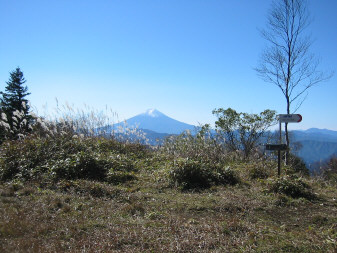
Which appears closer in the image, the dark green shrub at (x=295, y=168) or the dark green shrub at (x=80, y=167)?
the dark green shrub at (x=80, y=167)

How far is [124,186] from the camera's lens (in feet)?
17.5

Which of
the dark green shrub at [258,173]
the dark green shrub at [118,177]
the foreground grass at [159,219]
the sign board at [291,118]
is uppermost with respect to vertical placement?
the sign board at [291,118]

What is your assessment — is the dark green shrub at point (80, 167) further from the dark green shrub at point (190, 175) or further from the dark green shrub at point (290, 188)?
the dark green shrub at point (290, 188)

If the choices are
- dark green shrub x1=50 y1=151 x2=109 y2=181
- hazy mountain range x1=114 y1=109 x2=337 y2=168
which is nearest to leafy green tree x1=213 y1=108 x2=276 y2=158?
hazy mountain range x1=114 y1=109 x2=337 y2=168

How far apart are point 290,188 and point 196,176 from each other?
5.82 ft

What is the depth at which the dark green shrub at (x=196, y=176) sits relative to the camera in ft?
17.5

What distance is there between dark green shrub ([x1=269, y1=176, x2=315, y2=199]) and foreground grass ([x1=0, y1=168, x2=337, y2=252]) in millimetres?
161

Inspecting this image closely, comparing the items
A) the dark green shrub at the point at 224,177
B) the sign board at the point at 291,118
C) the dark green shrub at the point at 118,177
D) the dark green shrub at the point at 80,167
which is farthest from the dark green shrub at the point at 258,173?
the dark green shrub at the point at 80,167

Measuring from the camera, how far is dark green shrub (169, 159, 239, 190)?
534cm

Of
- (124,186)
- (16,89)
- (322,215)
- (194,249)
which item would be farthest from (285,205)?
(16,89)

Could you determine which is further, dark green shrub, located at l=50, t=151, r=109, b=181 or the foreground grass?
dark green shrub, located at l=50, t=151, r=109, b=181

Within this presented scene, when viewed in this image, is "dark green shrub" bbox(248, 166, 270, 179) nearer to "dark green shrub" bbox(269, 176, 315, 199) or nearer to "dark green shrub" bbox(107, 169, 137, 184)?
"dark green shrub" bbox(269, 176, 315, 199)

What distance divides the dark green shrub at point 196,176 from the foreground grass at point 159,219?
1.00 feet

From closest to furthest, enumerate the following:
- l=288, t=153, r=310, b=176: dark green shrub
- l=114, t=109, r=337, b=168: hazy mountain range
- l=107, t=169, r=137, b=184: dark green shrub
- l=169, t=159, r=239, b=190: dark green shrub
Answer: l=169, t=159, r=239, b=190: dark green shrub, l=107, t=169, r=137, b=184: dark green shrub, l=288, t=153, r=310, b=176: dark green shrub, l=114, t=109, r=337, b=168: hazy mountain range
